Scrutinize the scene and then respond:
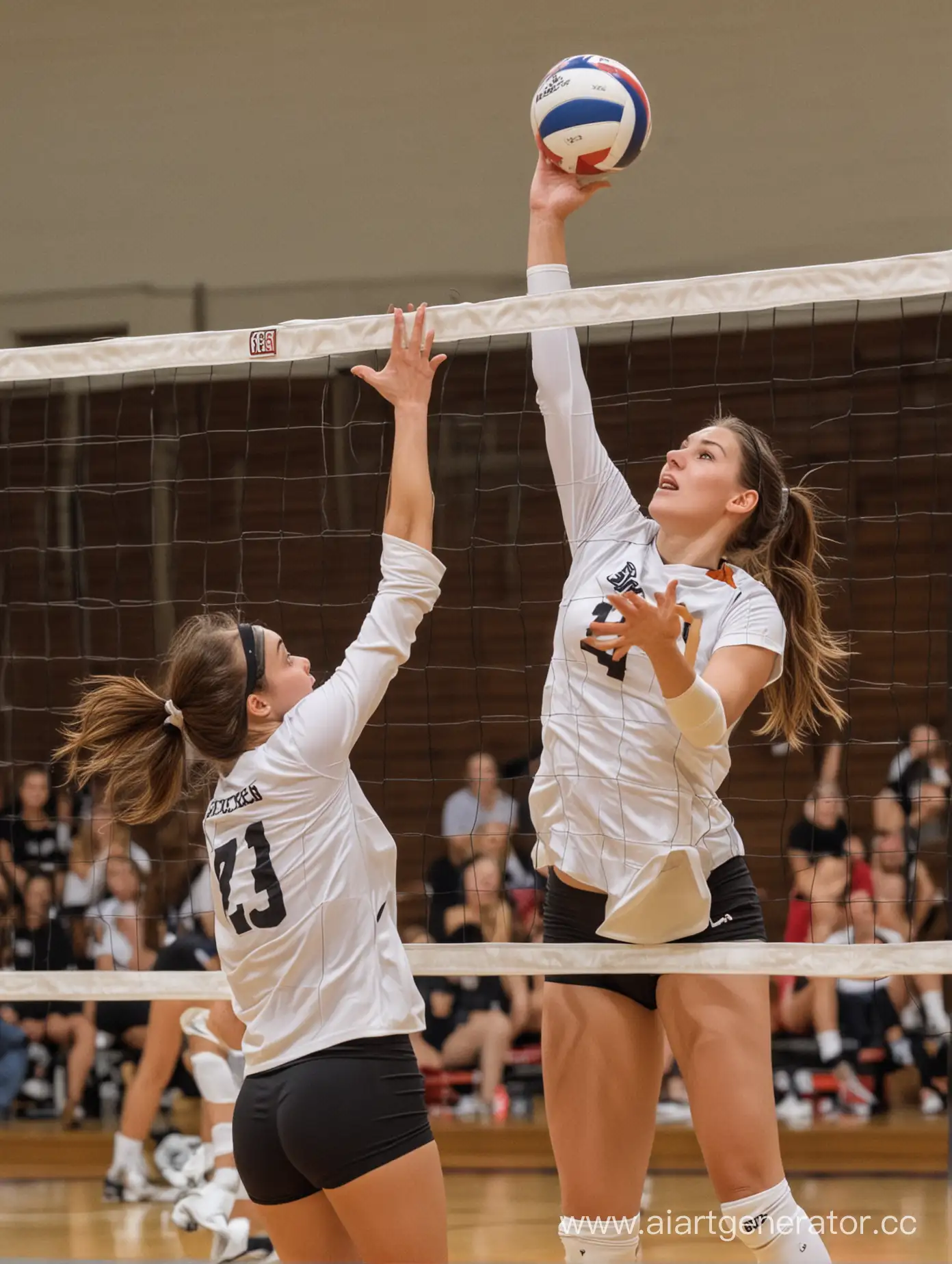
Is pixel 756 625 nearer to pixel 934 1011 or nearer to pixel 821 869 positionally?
pixel 821 869

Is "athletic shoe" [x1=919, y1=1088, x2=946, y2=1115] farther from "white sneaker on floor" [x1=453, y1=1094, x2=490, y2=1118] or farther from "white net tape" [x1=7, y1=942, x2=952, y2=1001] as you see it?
"white net tape" [x1=7, y1=942, x2=952, y2=1001]

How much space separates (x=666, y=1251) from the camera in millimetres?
5703

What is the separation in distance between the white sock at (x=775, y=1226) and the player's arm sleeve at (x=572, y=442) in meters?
1.45

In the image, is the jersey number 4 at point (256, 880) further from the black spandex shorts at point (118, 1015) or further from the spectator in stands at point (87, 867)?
the black spandex shorts at point (118, 1015)

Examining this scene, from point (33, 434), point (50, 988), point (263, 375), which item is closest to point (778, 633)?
point (50, 988)

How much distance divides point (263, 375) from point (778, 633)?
6.57 metres

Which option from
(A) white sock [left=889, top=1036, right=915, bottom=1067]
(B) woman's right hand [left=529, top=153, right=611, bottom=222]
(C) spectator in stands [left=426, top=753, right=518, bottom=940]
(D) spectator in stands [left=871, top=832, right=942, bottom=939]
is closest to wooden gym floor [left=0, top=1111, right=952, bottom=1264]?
(A) white sock [left=889, top=1036, right=915, bottom=1067]

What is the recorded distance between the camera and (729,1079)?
3031 mm

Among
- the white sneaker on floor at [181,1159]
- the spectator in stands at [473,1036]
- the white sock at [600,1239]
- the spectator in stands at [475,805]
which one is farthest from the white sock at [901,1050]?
the white sock at [600,1239]

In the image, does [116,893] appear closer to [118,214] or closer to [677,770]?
[118,214]

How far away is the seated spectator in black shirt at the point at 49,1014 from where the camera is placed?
802cm

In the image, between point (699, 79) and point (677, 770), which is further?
point (699, 79)

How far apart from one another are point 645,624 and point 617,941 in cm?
81

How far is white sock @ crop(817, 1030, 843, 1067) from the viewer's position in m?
7.76
